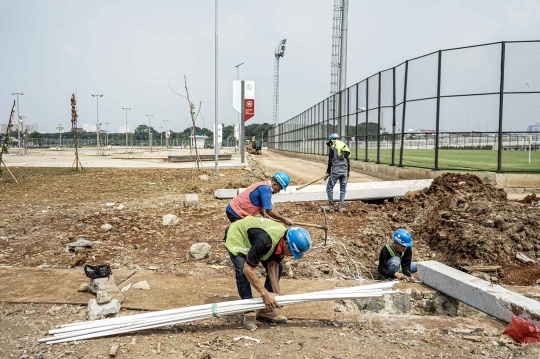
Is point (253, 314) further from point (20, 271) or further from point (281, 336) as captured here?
point (20, 271)

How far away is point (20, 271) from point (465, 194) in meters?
8.62

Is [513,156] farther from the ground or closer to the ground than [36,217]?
farther from the ground

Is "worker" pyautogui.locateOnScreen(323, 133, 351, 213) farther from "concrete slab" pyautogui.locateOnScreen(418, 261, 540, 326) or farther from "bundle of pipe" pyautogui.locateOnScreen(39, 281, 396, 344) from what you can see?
"bundle of pipe" pyautogui.locateOnScreen(39, 281, 396, 344)

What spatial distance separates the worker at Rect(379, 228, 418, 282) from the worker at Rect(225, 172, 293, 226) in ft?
6.26

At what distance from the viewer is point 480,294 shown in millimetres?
5254

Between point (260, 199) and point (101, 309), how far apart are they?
2.16 meters

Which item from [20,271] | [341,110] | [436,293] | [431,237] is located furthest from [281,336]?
[341,110]

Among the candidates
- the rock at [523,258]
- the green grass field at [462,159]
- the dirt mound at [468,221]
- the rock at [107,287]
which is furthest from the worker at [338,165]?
the rock at [107,287]

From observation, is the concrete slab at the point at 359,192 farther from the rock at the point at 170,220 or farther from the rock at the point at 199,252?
the rock at the point at 199,252

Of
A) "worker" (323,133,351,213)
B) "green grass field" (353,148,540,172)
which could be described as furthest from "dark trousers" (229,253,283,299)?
"green grass field" (353,148,540,172)

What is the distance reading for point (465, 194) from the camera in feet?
33.7

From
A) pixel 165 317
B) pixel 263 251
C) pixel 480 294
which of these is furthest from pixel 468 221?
pixel 165 317

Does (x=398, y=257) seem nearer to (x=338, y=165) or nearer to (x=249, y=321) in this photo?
(x=249, y=321)

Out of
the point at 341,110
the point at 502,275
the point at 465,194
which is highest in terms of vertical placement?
the point at 341,110
